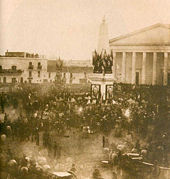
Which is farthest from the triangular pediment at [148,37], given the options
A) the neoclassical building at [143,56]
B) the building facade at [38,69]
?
the building facade at [38,69]

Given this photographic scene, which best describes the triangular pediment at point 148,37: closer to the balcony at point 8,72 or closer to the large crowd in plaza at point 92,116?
the large crowd in plaza at point 92,116

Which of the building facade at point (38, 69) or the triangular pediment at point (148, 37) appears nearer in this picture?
the triangular pediment at point (148, 37)

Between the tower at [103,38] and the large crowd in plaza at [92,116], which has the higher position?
the tower at [103,38]

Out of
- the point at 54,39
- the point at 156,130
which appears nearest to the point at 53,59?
the point at 54,39

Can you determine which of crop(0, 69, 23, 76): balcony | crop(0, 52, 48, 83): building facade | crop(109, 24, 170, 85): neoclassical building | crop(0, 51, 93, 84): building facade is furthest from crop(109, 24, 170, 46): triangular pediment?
crop(0, 69, 23, 76): balcony

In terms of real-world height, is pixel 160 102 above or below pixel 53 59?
below

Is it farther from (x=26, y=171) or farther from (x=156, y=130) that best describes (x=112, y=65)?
(x=26, y=171)

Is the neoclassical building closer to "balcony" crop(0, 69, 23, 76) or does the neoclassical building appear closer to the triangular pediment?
the triangular pediment

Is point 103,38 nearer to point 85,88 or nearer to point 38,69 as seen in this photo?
point 85,88
